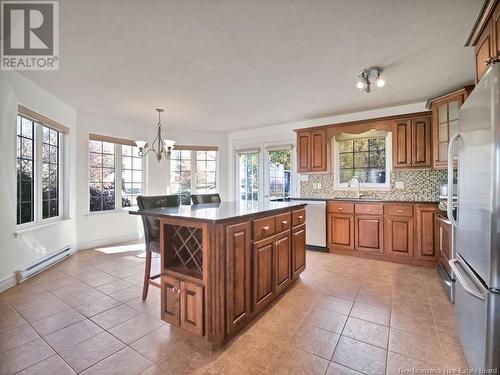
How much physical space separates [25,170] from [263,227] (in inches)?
132

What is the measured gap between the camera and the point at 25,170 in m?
3.23

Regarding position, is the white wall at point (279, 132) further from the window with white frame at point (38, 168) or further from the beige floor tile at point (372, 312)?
the window with white frame at point (38, 168)

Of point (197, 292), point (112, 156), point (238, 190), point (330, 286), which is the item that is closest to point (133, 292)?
point (197, 292)

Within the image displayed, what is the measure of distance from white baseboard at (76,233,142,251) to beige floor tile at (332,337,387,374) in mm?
4473

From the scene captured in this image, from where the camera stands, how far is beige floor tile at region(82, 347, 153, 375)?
150 cm

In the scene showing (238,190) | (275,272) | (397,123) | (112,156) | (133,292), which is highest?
(397,123)

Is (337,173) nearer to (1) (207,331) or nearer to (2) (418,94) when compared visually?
(2) (418,94)

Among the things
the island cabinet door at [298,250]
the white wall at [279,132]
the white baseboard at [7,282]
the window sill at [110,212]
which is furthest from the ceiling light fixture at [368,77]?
the white baseboard at [7,282]

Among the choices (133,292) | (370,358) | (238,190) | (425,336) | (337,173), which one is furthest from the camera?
(238,190)

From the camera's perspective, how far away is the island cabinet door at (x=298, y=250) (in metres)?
2.68

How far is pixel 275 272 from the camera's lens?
2.30 meters

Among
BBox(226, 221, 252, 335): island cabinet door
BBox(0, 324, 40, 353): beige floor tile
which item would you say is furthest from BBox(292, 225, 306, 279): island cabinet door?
BBox(0, 324, 40, 353): beige floor tile

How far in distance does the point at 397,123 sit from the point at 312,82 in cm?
173

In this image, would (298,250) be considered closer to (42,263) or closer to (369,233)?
(369,233)
